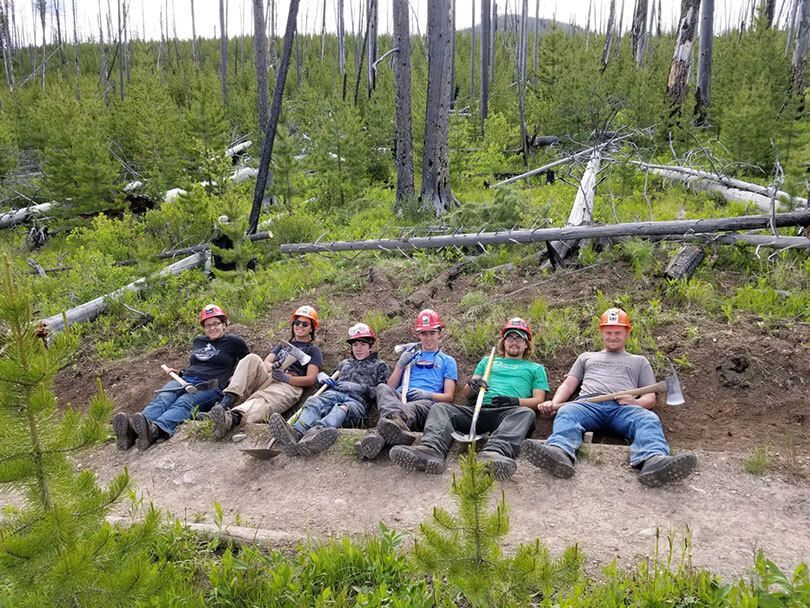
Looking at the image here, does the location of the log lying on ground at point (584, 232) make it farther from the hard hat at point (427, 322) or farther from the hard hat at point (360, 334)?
the hard hat at point (360, 334)

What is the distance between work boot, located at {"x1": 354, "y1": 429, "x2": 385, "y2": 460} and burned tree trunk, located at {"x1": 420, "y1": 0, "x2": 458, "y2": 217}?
7578 mm

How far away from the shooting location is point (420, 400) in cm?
595

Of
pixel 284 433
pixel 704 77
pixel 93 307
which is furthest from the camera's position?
pixel 704 77

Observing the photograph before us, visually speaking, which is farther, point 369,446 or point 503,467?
point 369,446

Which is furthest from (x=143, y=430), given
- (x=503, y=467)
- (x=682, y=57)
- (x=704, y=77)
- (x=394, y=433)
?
(x=704, y=77)

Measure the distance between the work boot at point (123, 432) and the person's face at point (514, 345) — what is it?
3.86 m

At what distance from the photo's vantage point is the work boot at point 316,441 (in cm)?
524

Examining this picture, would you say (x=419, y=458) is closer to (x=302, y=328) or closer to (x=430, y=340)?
(x=430, y=340)

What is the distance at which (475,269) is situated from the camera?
29.7 ft

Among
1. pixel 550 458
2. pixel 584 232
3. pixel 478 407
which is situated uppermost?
pixel 584 232

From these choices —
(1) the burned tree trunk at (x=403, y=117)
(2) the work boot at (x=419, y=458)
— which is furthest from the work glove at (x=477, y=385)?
(1) the burned tree trunk at (x=403, y=117)

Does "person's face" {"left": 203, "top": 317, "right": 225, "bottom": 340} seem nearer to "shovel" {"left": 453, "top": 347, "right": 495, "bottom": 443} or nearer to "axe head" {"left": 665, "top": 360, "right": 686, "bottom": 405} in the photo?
"shovel" {"left": 453, "top": 347, "right": 495, "bottom": 443}

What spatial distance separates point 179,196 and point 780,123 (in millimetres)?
13341

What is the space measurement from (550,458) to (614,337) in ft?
5.73
